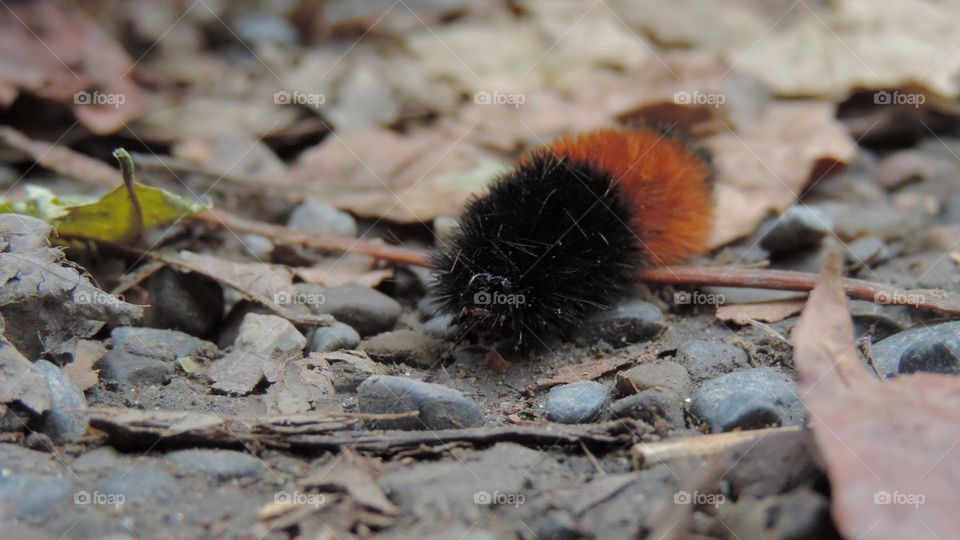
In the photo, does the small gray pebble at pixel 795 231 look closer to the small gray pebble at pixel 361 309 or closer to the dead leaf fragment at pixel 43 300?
the small gray pebble at pixel 361 309

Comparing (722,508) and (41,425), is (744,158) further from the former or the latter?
(41,425)

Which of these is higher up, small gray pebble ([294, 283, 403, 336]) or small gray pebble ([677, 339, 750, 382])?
small gray pebble ([677, 339, 750, 382])

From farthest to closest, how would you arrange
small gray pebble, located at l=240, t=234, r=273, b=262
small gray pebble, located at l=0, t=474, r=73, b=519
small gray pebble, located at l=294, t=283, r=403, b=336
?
small gray pebble, located at l=240, t=234, r=273, b=262, small gray pebble, located at l=294, t=283, r=403, b=336, small gray pebble, located at l=0, t=474, r=73, b=519

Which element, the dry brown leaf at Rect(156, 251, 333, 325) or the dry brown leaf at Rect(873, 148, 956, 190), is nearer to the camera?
the dry brown leaf at Rect(156, 251, 333, 325)

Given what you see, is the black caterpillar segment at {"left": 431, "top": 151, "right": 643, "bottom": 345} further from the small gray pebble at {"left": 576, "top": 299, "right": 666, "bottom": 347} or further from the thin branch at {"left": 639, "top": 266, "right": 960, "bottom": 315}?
the thin branch at {"left": 639, "top": 266, "right": 960, "bottom": 315}

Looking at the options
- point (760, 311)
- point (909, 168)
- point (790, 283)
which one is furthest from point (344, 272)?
point (909, 168)

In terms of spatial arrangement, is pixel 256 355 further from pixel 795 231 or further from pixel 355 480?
pixel 795 231

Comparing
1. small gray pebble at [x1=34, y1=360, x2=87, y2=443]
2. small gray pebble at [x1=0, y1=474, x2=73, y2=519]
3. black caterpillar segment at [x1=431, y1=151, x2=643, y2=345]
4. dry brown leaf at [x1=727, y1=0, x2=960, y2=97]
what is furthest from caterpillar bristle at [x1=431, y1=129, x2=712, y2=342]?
dry brown leaf at [x1=727, y1=0, x2=960, y2=97]
